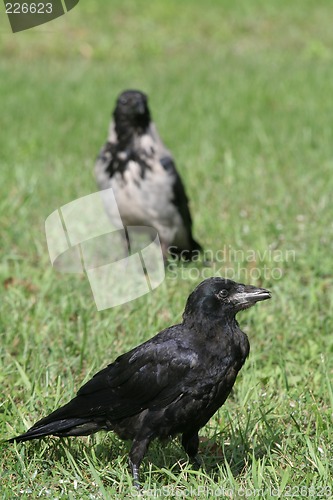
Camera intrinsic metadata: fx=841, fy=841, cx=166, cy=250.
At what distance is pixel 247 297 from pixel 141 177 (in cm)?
319

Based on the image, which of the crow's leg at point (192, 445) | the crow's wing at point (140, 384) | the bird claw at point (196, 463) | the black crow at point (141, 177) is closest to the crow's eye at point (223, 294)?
the crow's wing at point (140, 384)

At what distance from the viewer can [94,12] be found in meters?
17.1

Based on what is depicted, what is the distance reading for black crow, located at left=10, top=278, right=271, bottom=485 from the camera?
11.0 feet

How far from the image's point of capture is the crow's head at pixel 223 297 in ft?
11.3

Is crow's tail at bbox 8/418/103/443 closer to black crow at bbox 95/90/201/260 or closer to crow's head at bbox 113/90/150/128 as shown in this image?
black crow at bbox 95/90/201/260

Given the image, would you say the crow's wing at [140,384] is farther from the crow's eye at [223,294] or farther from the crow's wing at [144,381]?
the crow's eye at [223,294]

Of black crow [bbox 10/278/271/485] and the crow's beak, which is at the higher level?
the crow's beak

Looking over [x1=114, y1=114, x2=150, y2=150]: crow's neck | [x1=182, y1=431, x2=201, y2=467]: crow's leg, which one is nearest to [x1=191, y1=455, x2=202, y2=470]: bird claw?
[x1=182, y1=431, x2=201, y2=467]: crow's leg

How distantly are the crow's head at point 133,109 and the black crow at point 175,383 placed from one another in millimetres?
3306

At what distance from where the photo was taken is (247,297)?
3438 millimetres

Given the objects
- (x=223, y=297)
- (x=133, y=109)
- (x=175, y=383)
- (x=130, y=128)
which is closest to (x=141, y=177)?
(x=130, y=128)

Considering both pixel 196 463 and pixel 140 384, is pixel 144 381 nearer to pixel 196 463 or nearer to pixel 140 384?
pixel 140 384

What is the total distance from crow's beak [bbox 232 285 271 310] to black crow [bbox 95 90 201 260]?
310 cm

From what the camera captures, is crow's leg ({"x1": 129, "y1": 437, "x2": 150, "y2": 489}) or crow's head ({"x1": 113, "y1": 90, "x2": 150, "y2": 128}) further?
crow's head ({"x1": 113, "y1": 90, "x2": 150, "y2": 128})
